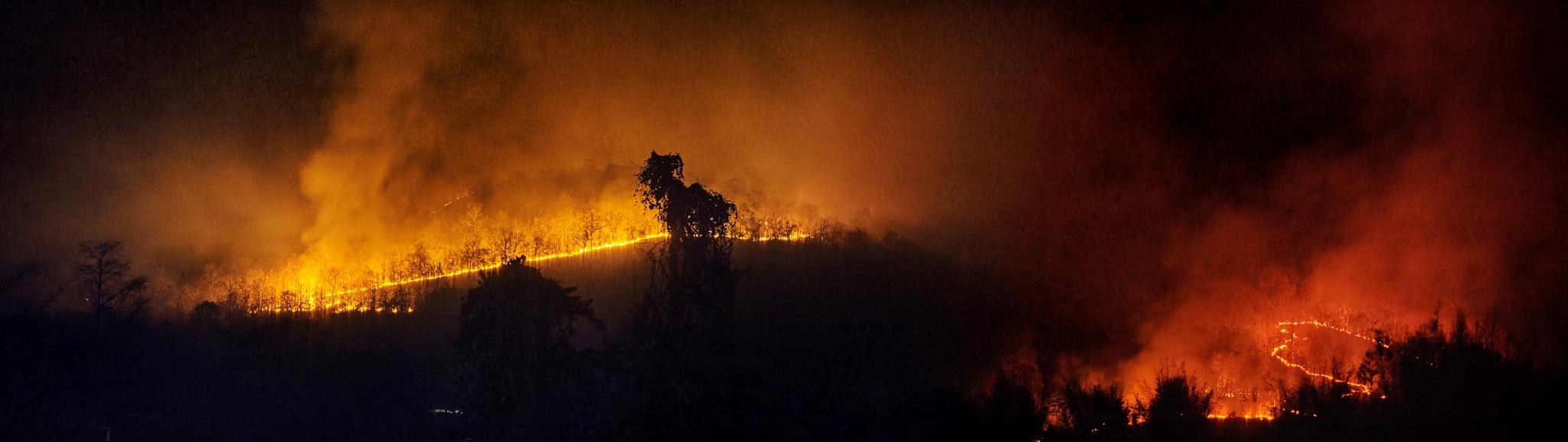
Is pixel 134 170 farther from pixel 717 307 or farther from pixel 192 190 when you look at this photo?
pixel 717 307

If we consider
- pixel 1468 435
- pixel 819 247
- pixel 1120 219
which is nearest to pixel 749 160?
pixel 819 247

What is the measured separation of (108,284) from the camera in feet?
53.4

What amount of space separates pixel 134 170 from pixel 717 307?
39.9ft

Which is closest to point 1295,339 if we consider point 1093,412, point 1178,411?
point 1178,411

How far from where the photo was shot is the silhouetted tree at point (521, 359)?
13.2 m

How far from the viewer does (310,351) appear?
13742mm

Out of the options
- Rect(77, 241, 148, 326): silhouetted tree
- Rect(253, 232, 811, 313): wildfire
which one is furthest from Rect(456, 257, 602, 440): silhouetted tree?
Rect(77, 241, 148, 326): silhouetted tree

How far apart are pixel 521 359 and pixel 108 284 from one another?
24.3 ft

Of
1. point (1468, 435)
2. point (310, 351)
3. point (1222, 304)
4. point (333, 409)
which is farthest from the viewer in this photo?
point (1222, 304)

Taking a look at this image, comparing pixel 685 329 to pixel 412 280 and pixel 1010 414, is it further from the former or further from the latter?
pixel 412 280

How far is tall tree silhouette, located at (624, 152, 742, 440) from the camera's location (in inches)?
532

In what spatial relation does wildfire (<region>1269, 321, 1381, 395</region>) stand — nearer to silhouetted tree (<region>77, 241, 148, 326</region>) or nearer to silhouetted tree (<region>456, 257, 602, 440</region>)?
silhouetted tree (<region>456, 257, 602, 440</region>)

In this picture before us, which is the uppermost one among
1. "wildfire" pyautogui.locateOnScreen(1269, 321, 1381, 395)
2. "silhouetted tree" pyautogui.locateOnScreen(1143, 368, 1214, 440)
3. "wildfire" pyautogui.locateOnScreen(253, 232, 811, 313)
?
"wildfire" pyautogui.locateOnScreen(253, 232, 811, 313)

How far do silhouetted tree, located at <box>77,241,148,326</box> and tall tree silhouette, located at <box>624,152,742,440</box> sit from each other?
→ 6906mm
